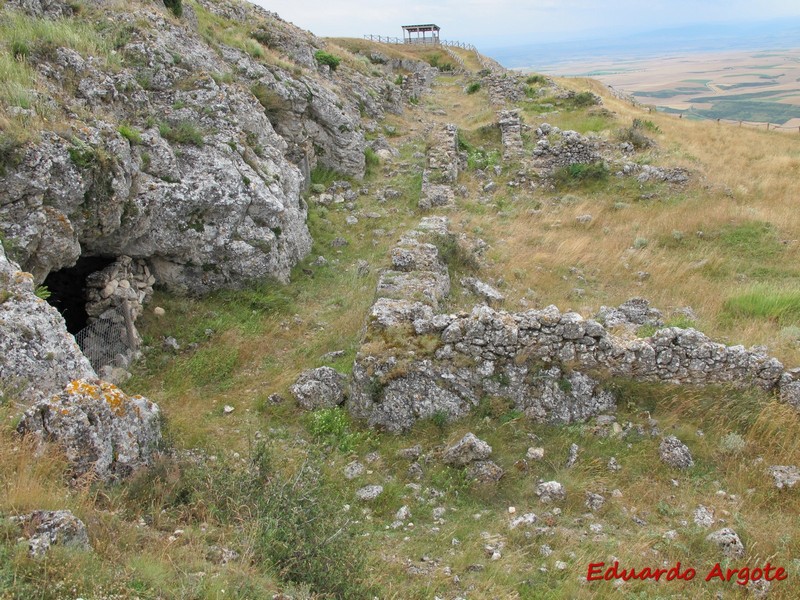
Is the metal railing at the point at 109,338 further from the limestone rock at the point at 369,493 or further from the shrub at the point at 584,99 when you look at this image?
the shrub at the point at 584,99

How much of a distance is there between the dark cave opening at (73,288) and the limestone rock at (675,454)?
10703mm

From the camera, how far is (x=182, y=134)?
A: 1259 centimetres

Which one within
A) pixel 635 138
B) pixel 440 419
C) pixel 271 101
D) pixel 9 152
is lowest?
pixel 440 419

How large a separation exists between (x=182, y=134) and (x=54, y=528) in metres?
10.5

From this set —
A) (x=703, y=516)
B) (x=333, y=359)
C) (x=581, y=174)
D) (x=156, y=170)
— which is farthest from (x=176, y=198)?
(x=581, y=174)

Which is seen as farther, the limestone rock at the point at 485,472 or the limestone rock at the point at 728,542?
the limestone rock at the point at 485,472

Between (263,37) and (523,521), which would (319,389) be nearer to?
(523,521)

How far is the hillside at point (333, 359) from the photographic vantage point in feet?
18.0

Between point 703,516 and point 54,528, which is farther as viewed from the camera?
point 703,516

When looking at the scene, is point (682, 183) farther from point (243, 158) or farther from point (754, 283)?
point (243, 158)

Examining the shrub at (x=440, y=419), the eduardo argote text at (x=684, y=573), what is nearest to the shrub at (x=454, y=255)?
the shrub at (x=440, y=419)

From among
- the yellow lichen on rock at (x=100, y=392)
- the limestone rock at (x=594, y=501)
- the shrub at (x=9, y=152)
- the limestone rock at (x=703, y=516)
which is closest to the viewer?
the yellow lichen on rock at (x=100, y=392)

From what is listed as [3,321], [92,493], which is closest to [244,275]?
[3,321]

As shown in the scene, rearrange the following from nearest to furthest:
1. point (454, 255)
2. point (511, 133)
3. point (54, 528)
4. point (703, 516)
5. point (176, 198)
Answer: point (54, 528) → point (703, 516) → point (176, 198) → point (454, 255) → point (511, 133)
